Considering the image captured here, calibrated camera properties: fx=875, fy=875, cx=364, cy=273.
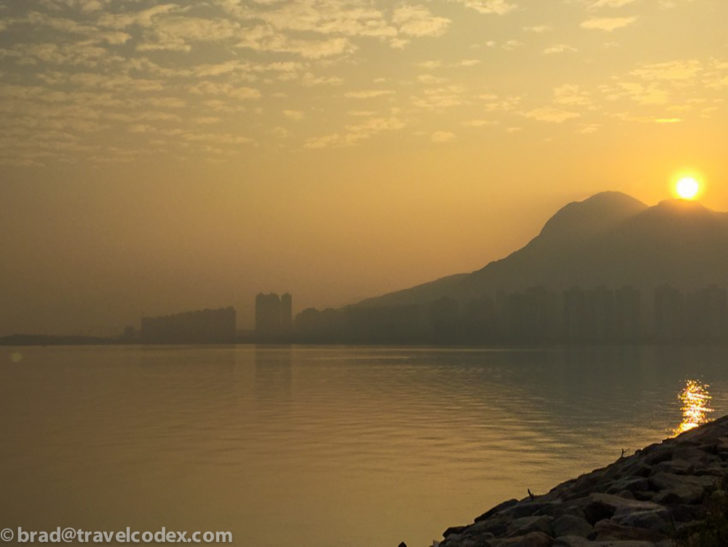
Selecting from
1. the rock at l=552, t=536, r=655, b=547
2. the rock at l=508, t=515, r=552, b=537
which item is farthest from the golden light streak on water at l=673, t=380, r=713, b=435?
the rock at l=552, t=536, r=655, b=547

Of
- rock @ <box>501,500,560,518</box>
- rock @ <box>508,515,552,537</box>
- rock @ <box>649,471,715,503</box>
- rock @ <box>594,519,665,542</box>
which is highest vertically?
rock @ <box>649,471,715,503</box>

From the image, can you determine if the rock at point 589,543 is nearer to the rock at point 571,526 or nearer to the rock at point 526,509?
the rock at point 571,526

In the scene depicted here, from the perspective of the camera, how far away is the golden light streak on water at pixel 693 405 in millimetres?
52191

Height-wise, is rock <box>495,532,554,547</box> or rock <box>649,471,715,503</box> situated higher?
rock <box>649,471,715,503</box>

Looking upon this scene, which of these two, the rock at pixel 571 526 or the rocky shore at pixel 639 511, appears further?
the rock at pixel 571 526

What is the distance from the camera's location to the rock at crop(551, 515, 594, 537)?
14.8 meters

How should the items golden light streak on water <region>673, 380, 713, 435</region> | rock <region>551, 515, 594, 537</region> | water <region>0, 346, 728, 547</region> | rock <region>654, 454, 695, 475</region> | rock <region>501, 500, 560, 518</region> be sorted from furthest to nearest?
1. golden light streak on water <region>673, 380, 713, 435</region>
2. water <region>0, 346, 728, 547</region>
3. rock <region>501, 500, 560, 518</region>
4. rock <region>654, 454, 695, 475</region>
5. rock <region>551, 515, 594, 537</region>

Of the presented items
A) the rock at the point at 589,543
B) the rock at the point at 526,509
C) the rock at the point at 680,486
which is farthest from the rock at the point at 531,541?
the rock at the point at 526,509

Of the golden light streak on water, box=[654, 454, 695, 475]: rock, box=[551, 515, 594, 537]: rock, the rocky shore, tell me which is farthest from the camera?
the golden light streak on water

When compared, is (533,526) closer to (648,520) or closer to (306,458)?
(648,520)

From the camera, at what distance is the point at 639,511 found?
14.9 meters

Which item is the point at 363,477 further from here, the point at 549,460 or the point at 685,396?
the point at 685,396

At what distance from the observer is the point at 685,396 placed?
77.9 m

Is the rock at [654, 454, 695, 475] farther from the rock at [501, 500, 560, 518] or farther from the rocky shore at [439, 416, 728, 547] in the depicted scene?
the rock at [501, 500, 560, 518]
